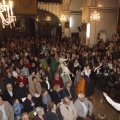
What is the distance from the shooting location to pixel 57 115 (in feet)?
14.0

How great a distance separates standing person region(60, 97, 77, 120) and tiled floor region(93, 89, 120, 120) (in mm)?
1631

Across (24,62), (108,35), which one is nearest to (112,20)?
(108,35)

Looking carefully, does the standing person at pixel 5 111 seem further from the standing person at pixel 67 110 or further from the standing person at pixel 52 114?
the standing person at pixel 67 110

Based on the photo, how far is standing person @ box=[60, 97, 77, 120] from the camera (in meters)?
4.22

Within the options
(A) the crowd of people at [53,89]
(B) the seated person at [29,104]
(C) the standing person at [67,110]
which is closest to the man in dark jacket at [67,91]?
(A) the crowd of people at [53,89]

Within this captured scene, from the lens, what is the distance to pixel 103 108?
238 inches

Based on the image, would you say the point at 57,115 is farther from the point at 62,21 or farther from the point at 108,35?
the point at 62,21

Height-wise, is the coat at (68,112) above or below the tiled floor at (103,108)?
above

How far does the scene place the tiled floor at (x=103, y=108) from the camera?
18.4ft

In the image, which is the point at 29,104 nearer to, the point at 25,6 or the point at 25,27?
the point at 25,6

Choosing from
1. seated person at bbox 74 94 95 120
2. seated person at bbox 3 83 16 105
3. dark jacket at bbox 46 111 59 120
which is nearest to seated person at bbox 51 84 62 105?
seated person at bbox 74 94 95 120

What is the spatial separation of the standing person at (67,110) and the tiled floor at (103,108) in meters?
1.63

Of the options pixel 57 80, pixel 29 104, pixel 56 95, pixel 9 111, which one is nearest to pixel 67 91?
pixel 56 95

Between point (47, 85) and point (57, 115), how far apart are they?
1720 mm
